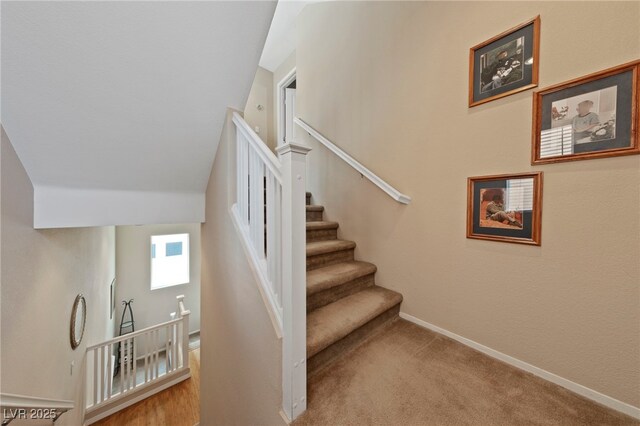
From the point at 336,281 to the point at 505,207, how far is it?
117 centimetres

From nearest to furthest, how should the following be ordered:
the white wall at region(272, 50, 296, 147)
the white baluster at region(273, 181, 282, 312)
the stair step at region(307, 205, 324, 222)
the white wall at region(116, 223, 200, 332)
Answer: the white baluster at region(273, 181, 282, 312), the stair step at region(307, 205, 324, 222), the white wall at region(272, 50, 296, 147), the white wall at region(116, 223, 200, 332)

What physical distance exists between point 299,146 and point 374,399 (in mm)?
1267

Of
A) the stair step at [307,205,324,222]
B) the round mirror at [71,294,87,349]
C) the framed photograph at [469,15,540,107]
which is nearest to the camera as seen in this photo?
the framed photograph at [469,15,540,107]

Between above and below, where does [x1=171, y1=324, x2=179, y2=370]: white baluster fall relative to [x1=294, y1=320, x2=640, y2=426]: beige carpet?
below

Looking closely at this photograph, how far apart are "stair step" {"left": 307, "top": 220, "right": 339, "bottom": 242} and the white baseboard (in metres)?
1.19

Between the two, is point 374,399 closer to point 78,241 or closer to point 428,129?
point 428,129

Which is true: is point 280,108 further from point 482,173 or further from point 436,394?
point 436,394

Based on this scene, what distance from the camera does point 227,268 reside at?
1.71 m

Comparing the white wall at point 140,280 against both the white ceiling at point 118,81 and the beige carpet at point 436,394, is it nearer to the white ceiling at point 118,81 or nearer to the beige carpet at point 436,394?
the white ceiling at point 118,81

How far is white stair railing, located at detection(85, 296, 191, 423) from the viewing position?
289cm

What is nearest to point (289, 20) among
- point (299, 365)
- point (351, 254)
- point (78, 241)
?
point (351, 254)

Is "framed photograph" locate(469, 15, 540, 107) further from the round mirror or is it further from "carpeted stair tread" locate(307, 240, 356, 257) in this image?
the round mirror

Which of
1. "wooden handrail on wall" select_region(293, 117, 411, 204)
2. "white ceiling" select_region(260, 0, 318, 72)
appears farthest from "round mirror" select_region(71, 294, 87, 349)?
"white ceiling" select_region(260, 0, 318, 72)

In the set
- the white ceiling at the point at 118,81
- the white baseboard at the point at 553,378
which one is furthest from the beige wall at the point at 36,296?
the white baseboard at the point at 553,378
